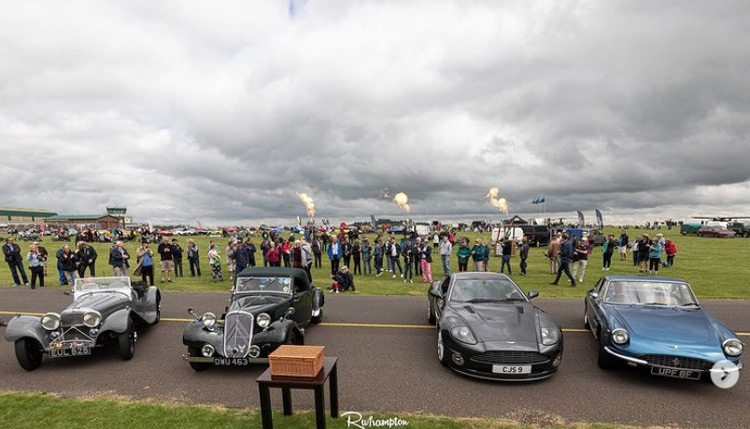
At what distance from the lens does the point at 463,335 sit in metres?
6.44

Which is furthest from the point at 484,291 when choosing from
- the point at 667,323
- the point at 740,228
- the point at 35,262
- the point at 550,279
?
the point at 740,228

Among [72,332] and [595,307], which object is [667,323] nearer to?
[595,307]

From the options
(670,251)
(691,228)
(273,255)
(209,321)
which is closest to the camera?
(209,321)

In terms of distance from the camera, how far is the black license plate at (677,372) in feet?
18.6

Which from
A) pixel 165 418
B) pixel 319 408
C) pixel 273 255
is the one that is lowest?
pixel 165 418

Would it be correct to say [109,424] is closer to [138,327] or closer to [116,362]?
[116,362]

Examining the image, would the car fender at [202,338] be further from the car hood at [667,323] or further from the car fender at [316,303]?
the car hood at [667,323]

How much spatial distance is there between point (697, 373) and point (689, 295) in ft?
8.24

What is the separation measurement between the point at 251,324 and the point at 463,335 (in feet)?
11.8

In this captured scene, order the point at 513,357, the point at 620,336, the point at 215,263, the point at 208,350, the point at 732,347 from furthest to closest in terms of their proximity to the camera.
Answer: the point at 215,263 → the point at 208,350 → the point at 620,336 → the point at 513,357 → the point at 732,347

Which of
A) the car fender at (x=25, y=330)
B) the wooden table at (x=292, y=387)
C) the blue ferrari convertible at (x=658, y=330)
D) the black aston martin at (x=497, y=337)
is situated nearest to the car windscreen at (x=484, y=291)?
the black aston martin at (x=497, y=337)

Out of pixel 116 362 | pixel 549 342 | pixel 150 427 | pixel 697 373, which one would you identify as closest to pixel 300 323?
pixel 116 362

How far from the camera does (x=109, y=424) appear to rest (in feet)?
16.1

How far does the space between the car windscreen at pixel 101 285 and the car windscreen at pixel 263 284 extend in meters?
2.78
